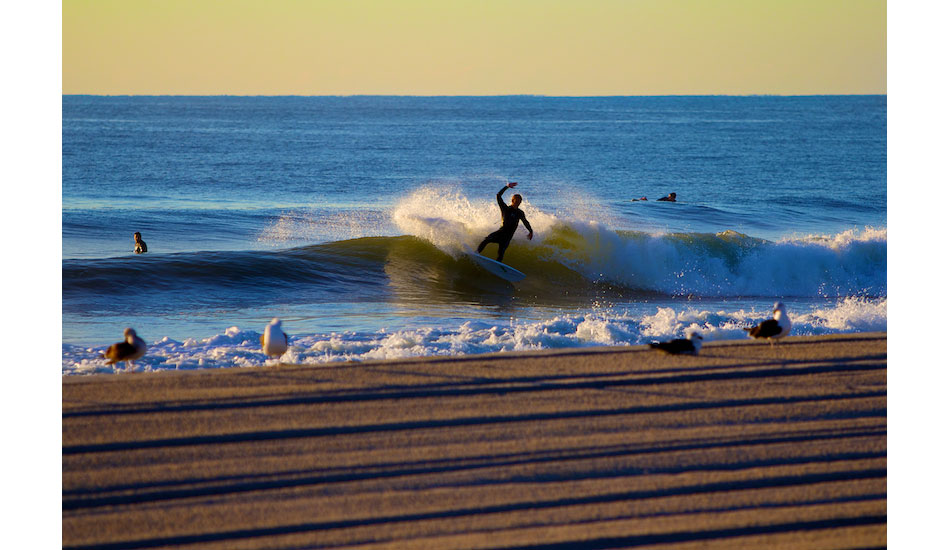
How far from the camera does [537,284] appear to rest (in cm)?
1429

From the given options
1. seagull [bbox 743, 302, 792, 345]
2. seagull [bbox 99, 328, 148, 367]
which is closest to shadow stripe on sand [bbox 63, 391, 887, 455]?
seagull [bbox 743, 302, 792, 345]

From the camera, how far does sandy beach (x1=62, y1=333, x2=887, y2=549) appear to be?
138 inches

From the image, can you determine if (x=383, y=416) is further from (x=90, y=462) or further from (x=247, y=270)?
(x=247, y=270)

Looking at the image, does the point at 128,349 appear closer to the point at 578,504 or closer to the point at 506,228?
the point at 578,504

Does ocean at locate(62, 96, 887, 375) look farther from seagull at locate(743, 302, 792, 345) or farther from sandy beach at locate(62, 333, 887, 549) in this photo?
sandy beach at locate(62, 333, 887, 549)

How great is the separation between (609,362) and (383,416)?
64.4 inches

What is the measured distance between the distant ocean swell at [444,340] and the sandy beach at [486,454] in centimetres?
254

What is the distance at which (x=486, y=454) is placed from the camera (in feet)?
13.3

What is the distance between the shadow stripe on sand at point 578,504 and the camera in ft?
11.1

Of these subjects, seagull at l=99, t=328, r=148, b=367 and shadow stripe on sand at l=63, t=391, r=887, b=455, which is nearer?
shadow stripe on sand at l=63, t=391, r=887, b=455

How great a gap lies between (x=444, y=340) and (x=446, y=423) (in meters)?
4.19

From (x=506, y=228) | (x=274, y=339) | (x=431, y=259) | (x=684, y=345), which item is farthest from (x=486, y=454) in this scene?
(x=431, y=259)

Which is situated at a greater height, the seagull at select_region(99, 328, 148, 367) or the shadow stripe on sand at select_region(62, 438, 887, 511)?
the seagull at select_region(99, 328, 148, 367)

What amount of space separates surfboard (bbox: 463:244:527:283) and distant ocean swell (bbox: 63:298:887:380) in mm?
4737
